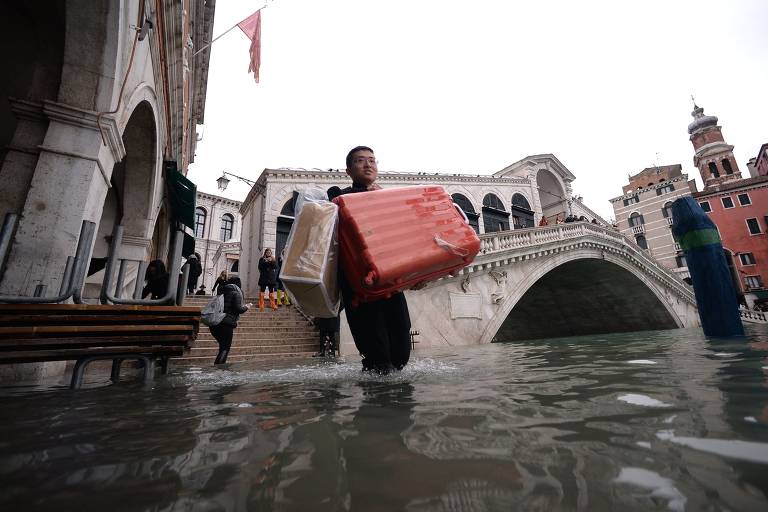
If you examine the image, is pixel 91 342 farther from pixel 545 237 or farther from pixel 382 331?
pixel 545 237

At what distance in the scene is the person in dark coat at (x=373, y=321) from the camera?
9.06 feet

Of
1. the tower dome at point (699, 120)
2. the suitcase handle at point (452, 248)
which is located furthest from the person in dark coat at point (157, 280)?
the tower dome at point (699, 120)

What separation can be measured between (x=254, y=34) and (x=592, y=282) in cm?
2047

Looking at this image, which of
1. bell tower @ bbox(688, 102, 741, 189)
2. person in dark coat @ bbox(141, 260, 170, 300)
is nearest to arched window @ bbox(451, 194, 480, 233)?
person in dark coat @ bbox(141, 260, 170, 300)

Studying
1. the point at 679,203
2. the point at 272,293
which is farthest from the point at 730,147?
the point at 272,293

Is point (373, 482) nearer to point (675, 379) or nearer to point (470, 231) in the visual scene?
point (675, 379)

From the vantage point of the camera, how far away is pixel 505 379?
2.45 m

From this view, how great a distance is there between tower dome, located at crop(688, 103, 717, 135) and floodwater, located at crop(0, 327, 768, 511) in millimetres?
58123

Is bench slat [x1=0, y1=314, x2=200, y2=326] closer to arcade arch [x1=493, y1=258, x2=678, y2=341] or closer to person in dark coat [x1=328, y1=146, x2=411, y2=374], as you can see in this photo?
person in dark coat [x1=328, y1=146, x2=411, y2=374]

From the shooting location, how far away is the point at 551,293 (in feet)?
69.3

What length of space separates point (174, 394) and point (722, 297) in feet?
23.9

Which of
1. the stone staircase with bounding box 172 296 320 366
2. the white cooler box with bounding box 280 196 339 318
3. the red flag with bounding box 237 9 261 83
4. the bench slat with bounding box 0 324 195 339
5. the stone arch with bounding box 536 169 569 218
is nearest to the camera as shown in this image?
the bench slat with bounding box 0 324 195 339

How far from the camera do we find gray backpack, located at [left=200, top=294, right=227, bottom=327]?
5.17 meters

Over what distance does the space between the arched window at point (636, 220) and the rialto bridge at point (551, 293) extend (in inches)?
648
